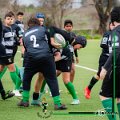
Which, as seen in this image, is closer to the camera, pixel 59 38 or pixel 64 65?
pixel 59 38

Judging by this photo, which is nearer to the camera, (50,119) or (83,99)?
(50,119)

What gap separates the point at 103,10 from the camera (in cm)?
5716

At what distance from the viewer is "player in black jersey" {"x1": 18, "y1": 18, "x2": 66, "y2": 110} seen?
865 centimetres

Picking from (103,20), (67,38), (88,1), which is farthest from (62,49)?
(88,1)

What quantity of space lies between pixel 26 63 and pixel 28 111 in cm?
88

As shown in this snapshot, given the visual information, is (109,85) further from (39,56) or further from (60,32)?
(60,32)

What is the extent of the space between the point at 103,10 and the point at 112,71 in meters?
51.0

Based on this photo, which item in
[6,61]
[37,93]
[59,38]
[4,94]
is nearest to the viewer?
[59,38]

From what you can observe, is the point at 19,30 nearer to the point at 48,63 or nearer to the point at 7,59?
the point at 7,59

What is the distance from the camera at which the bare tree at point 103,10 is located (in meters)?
54.3

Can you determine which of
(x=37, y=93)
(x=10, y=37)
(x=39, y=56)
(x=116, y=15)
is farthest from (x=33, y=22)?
(x=116, y=15)

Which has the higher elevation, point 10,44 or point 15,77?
point 10,44

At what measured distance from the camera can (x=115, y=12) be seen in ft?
22.2

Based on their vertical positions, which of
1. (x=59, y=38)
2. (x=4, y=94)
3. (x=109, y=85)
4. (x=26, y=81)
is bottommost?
(x=4, y=94)
